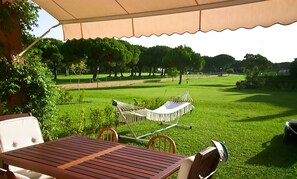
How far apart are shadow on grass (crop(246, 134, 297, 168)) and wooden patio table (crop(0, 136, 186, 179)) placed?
3.49 meters

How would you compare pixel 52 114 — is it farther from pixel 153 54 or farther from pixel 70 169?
pixel 153 54

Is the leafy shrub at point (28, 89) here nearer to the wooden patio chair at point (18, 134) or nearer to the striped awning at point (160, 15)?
the striped awning at point (160, 15)

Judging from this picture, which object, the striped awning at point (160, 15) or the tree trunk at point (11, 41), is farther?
the tree trunk at point (11, 41)

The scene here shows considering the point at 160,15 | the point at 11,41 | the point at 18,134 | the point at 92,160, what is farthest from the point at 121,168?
the point at 11,41

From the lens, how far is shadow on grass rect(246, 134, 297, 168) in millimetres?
5353

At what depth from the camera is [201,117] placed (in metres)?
11.0

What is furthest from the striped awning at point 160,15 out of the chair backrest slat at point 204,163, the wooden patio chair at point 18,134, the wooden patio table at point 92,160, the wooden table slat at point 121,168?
the wooden table slat at point 121,168

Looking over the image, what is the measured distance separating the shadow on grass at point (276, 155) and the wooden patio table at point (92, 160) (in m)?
3.49

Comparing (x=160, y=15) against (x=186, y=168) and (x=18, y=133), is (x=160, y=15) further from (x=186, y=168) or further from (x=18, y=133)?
(x=186, y=168)

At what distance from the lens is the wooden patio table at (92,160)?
7.39 ft

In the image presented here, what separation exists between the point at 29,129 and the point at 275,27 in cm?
390

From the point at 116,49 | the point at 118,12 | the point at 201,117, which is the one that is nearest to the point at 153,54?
the point at 116,49

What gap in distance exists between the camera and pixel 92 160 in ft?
8.43

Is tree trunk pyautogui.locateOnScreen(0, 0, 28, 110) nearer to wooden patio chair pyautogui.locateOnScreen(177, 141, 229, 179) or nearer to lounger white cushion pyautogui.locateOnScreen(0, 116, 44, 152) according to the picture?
lounger white cushion pyautogui.locateOnScreen(0, 116, 44, 152)
